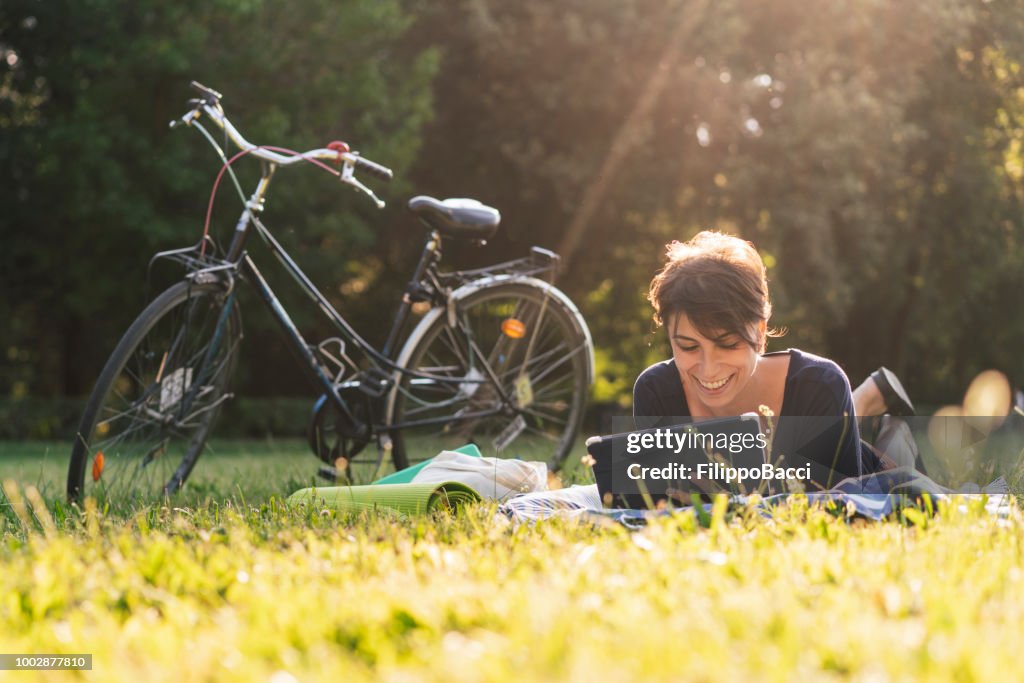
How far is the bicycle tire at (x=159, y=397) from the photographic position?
4.32 metres

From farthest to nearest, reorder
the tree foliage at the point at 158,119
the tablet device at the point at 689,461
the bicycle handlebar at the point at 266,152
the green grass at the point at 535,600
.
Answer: the tree foliage at the point at 158,119, the bicycle handlebar at the point at 266,152, the tablet device at the point at 689,461, the green grass at the point at 535,600

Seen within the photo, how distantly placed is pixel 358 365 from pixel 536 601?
4.11 m

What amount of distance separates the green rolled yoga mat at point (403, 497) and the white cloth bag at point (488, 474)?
0.20 meters

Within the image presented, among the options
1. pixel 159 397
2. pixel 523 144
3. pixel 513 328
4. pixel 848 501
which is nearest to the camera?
pixel 848 501

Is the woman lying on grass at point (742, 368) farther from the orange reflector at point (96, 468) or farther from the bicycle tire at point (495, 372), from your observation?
the orange reflector at point (96, 468)

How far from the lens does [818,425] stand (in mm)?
3592

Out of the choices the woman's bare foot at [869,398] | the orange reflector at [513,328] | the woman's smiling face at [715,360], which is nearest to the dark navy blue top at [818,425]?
the woman's smiling face at [715,360]

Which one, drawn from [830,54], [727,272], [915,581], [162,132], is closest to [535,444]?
[727,272]

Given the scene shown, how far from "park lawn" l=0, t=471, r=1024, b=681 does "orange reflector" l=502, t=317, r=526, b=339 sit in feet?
8.59

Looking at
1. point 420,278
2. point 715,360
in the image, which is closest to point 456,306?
point 420,278

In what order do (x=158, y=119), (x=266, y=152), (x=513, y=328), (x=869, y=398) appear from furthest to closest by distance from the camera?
(x=158, y=119) → (x=513, y=328) → (x=266, y=152) → (x=869, y=398)

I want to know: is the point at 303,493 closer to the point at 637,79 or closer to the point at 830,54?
the point at 637,79

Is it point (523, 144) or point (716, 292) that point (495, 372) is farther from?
point (523, 144)

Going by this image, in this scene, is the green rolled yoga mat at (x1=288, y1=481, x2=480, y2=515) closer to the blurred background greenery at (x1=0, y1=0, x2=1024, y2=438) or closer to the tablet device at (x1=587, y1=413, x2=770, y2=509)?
the tablet device at (x1=587, y1=413, x2=770, y2=509)
